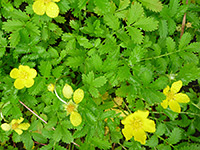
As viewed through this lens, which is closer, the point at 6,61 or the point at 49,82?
the point at 49,82

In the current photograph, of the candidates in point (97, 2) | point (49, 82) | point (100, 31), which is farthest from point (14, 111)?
point (97, 2)

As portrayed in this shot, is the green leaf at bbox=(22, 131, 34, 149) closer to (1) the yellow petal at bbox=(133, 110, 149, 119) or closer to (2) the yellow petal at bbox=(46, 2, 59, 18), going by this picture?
(1) the yellow petal at bbox=(133, 110, 149, 119)

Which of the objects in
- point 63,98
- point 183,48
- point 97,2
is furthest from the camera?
point 183,48

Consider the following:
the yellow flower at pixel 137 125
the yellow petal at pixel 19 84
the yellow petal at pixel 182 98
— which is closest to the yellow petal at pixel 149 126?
the yellow flower at pixel 137 125

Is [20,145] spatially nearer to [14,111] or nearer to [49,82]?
[14,111]

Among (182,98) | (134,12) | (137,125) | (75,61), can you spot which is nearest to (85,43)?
(75,61)

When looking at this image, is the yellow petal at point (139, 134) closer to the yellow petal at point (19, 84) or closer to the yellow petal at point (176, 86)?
the yellow petal at point (176, 86)
